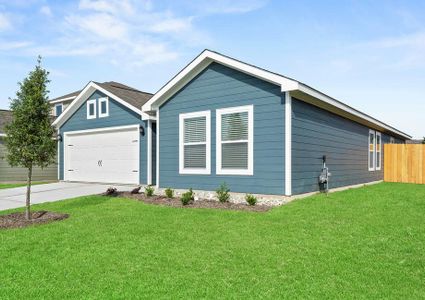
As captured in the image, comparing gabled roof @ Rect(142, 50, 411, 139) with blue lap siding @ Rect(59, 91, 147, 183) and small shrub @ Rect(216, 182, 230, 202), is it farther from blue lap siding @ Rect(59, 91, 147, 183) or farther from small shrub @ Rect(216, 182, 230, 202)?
small shrub @ Rect(216, 182, 230, 202)

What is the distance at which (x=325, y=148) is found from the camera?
1167cm

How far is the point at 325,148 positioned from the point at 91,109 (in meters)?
10.8

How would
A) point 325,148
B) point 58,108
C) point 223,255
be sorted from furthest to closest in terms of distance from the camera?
point 58,108 < point 325,148 < point 223,255

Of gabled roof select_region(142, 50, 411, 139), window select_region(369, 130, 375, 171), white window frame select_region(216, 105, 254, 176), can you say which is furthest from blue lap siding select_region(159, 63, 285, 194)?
window select_region(369, 130, 375, 171)

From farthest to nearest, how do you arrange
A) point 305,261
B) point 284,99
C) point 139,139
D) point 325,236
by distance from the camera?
point 139,139 < point 284,99 < point 325,236 < point 305,261

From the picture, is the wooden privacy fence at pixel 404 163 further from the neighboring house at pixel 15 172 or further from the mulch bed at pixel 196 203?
the neighboring house at pixel 15 172

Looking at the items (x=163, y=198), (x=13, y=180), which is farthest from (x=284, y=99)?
(x=13, y=180)

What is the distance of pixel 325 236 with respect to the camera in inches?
237

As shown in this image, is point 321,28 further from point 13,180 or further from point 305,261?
point 13,180

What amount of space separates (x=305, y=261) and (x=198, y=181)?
267 inches

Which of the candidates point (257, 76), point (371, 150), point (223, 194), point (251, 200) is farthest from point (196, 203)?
point (371, 150)

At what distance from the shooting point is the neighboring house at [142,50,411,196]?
9.53 m

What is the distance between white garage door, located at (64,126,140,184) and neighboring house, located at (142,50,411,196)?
7.43 feet

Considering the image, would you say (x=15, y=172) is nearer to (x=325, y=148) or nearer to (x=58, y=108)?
(x=58, y=108)
